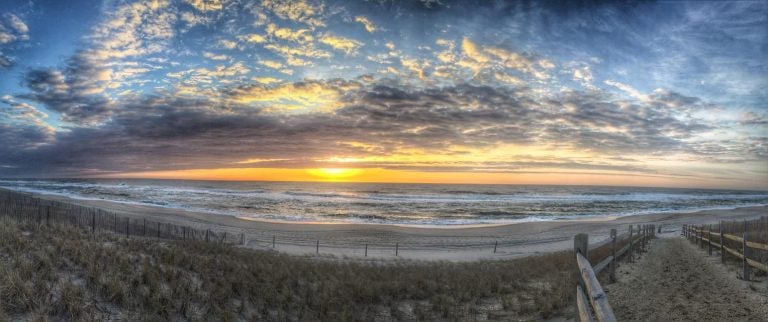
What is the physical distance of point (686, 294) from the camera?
9758 millimetres

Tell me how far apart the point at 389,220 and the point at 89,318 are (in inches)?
1784

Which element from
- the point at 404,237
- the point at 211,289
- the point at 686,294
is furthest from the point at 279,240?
the point at 686,294

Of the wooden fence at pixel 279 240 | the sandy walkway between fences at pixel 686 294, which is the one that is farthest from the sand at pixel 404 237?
the sandy walkway between fences at pixel 686 294

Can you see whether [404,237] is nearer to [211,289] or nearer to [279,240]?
[279,240]

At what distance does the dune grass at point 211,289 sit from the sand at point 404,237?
1181cm

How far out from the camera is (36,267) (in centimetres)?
731

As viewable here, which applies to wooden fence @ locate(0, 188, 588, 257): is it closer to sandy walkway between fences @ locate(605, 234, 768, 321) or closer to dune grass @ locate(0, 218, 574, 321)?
dune grass @ locate(0, 218, 574, 321)

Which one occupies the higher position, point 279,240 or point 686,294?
point 686,294

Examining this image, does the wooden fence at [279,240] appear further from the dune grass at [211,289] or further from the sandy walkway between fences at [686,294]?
the sandy walkway between fences at [686,294]

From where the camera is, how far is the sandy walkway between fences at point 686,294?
8203 millimetres

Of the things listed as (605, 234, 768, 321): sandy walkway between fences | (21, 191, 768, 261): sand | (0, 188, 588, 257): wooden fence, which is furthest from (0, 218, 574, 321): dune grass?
(0, 188, 588, 257): wooden fence

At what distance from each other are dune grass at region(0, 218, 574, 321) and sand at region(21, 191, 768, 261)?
11.8 metres

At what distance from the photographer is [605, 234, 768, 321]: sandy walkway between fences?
26.9ft

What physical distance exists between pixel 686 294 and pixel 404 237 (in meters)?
27.2
